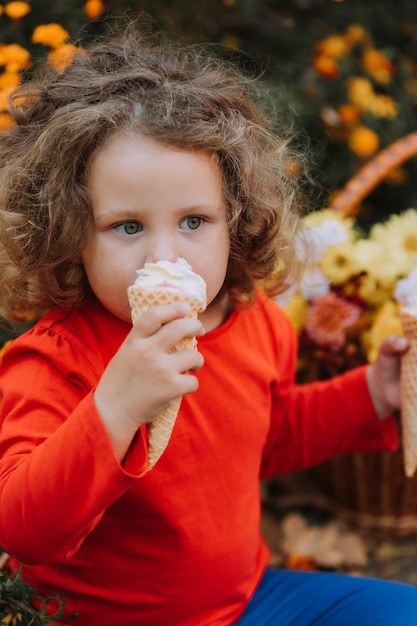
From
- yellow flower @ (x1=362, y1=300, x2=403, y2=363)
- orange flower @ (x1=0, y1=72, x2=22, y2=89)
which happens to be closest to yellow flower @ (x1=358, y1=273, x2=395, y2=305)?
yellow flower @ (x1=362, y1=300, x2=403, y2=363)

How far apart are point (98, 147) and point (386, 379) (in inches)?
29.2

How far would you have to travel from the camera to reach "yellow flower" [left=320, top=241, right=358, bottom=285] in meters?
1.83

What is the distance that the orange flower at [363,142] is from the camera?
2.64m

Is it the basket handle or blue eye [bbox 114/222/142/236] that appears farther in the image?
the basket handle

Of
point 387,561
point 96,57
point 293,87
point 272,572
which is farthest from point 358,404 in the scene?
point 293,87

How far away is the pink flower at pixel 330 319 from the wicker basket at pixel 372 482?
247 mm

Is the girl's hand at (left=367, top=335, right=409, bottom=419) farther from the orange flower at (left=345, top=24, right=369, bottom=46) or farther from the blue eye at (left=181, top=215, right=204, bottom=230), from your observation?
the orange flower at (left=345, top=24, right=369, bottom=46)

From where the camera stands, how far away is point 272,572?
1.50 m

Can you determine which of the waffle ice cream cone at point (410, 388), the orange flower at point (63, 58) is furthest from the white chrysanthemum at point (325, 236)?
the orange flower at point (63, 58)

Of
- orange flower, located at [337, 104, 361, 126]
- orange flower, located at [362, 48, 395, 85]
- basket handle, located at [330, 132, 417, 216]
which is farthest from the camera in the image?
orange flower, located at [362, 48, 395, 85]

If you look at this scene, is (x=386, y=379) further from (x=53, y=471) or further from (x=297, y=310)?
(x=53, y=471)

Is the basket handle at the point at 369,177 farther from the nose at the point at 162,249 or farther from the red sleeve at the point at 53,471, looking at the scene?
the red sleeve at the point at 53,471

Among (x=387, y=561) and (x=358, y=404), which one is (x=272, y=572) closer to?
(x=358, y=404)

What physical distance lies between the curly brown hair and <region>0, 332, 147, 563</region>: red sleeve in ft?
0.68
